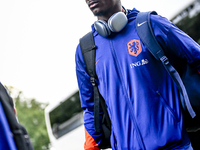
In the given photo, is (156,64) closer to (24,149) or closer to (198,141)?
(24,149)

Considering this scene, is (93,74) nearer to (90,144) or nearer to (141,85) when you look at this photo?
(141,85)

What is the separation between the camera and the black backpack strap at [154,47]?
4.61 feet

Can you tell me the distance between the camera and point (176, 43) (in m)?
1.44

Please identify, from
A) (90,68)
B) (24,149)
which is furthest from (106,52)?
(24,149)

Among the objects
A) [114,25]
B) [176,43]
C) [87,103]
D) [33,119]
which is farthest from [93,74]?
[33,119]

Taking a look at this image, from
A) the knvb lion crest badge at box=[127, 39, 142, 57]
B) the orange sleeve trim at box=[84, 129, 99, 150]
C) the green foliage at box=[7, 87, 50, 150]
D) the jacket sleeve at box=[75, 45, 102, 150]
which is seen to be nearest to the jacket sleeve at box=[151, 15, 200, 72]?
the knvb lion crest badge at box=[127, 39, 142, 57]

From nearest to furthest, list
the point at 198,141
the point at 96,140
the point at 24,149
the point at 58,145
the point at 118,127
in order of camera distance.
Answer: the point at 24,149, the point at 118,127, the point at 96,140, the point at 198,141, the point at 58,145

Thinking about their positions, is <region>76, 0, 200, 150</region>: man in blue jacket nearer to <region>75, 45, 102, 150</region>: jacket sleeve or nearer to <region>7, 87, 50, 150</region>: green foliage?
<region>75, 45, 102, 150</region>: jacket sleeve

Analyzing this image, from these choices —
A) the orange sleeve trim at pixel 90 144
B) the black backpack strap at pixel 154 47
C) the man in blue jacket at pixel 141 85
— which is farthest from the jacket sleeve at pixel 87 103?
the black backpack strap at pixel 154 47

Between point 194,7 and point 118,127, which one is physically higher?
point 194,7

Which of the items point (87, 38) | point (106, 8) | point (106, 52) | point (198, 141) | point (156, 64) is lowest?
point (198, 141)

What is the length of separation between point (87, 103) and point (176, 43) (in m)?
0.90

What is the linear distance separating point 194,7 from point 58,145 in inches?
231

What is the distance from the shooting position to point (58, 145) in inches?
286
